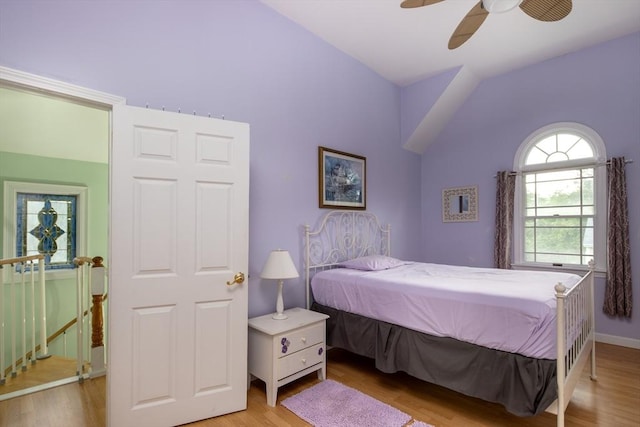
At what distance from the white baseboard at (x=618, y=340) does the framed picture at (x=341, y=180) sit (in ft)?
9.60

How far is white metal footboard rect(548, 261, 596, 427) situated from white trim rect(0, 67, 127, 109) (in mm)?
2787

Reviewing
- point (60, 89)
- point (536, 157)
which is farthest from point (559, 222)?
point (60, 89)

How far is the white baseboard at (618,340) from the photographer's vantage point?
3373mm

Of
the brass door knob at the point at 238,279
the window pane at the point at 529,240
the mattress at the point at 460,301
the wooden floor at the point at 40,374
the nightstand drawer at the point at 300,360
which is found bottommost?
the wooden floor at the point at 40,374

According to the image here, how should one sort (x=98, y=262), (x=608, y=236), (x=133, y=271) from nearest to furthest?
1. (x=133, y=271)
2. (x=98, y=262)
3. (x=608, y=236)

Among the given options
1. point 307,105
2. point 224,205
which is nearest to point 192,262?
point 224,205

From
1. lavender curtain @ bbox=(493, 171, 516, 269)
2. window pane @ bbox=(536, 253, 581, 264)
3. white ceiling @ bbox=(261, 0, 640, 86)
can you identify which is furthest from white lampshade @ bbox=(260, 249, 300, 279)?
window pane @ bbox=(536, 253, 581, 264)

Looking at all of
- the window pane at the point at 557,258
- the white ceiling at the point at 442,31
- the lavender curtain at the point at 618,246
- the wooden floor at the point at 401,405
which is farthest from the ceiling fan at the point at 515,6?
the wooden floor at the point at 401,405

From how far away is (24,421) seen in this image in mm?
2053

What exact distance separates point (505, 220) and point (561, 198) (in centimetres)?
65

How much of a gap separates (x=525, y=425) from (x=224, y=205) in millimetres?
2379

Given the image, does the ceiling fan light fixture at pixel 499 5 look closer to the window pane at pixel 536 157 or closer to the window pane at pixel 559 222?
the window pane at pixel 536 157

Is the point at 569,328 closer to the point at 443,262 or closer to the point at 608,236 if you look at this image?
the point at 608,236

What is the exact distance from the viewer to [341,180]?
142 inches
